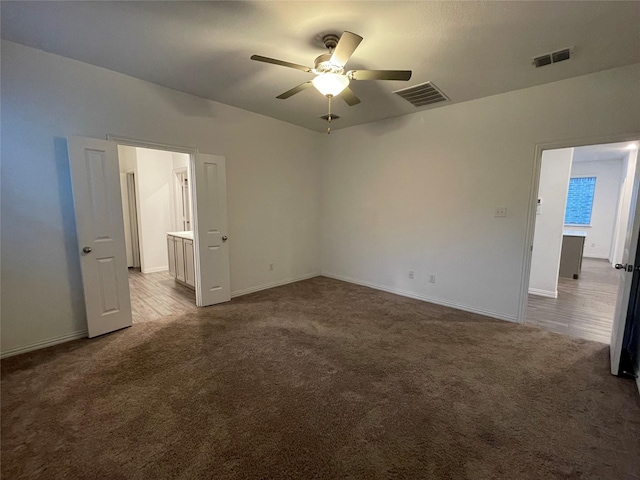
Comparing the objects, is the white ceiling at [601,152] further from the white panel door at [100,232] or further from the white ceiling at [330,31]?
the white panel door at [100,232]

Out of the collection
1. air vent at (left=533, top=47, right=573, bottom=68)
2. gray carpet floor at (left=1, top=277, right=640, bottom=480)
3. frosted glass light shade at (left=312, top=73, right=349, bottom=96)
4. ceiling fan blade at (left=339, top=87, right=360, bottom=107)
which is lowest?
gray carpet floor at (left=1, top=277, right=640, bottom=480)

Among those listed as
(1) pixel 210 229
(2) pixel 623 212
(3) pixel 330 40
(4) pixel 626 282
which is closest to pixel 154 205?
(1) pixel 210 229

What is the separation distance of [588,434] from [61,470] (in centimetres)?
315

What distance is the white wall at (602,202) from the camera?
7.45 m

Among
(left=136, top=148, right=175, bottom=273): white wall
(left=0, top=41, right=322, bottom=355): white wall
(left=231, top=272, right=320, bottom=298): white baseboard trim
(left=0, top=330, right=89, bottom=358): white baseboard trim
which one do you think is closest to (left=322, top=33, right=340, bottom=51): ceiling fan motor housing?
(left=0, top=41, right=322, bottom=355): white wall

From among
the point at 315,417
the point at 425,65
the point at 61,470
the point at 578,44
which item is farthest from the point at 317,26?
the point at 61,470

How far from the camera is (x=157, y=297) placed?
169 inches

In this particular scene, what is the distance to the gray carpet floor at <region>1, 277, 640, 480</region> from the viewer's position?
1.56 metres

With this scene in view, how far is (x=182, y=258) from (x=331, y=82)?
3.87 meters

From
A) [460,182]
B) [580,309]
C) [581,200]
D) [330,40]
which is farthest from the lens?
[581,200]

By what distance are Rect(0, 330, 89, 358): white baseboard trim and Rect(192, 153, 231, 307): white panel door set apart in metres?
1.29

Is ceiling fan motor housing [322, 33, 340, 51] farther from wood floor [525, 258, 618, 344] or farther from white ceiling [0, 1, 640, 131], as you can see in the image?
wood floor [525, 258, 618, 344]

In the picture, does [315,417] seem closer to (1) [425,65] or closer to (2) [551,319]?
(1) [425,65]

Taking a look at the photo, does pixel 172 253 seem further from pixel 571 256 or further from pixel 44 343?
pixel 571 256
